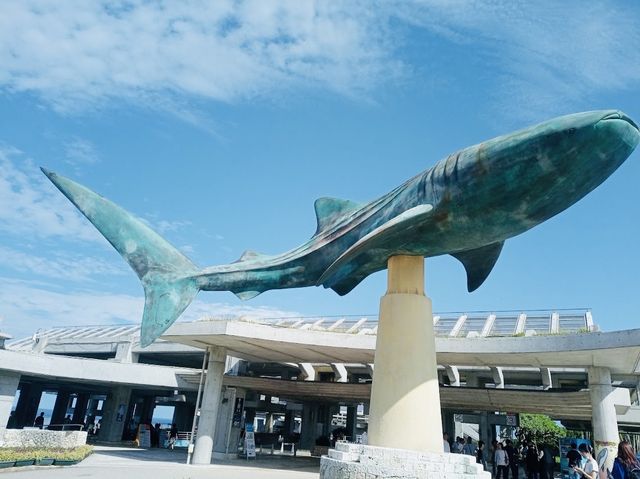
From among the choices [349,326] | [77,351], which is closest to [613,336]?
[349,326]

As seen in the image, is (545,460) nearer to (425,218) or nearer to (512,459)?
(512,459)

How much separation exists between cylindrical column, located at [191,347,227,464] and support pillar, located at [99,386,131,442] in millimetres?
12894

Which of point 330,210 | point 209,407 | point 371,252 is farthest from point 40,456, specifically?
point 371,252

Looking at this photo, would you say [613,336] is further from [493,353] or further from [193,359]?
[193,359]

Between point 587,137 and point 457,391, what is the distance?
18354 millimetres

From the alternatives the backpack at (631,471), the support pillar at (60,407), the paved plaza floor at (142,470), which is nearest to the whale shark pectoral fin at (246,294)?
the backpack at (631,471)

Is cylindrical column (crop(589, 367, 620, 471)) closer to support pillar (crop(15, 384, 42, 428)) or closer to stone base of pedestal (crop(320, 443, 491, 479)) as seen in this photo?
stone base of pedestal (crop(320, 443, 491, 479))

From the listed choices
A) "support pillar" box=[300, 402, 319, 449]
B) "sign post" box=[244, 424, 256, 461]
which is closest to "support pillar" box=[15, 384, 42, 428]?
"support pillar" box=[300, 402, 319, 449]

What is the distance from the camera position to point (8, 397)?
78.7ft

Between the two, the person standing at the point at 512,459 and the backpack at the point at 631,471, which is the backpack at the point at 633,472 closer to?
the backpack at the point at 631,471

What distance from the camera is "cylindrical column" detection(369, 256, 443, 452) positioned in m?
9.61

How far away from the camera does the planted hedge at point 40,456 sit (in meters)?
15.9

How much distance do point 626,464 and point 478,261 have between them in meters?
5.30

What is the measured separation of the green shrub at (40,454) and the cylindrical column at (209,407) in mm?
4682
